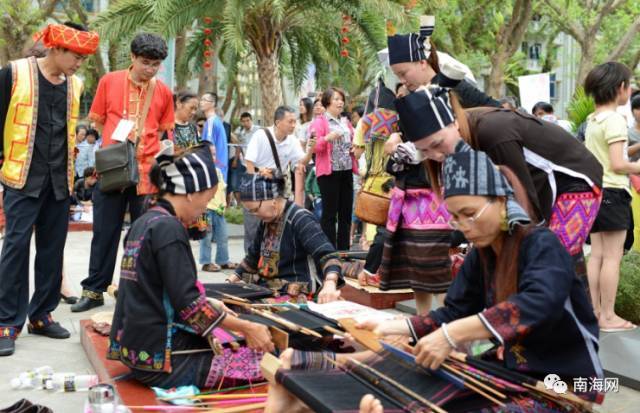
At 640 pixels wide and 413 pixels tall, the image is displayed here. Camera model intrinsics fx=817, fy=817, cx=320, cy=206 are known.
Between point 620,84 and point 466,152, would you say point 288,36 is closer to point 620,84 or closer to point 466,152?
point 620,84

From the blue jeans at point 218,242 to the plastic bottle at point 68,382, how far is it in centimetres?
416

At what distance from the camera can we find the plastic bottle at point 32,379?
418 cm

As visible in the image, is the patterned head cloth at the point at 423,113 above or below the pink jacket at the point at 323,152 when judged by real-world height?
above

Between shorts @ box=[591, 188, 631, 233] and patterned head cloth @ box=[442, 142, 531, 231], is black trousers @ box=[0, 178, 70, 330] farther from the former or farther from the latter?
shorts @ box=[591, 188, 631, 233]

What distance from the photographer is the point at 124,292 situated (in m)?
3.72

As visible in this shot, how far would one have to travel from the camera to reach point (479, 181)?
8.84ft

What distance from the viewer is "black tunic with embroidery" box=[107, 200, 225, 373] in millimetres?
3557

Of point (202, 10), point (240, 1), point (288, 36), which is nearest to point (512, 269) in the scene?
point (240, 1)

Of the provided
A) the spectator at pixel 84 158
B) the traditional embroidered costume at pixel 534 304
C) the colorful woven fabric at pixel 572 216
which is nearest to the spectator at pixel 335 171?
the colorful woven fabric at pixel 572 216

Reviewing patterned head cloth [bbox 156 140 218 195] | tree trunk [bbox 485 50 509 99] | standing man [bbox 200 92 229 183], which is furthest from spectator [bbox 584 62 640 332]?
Answer: tree trunk [bbox 485 50 509 99]

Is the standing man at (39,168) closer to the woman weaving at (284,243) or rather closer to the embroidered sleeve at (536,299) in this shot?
the woman weaving at (284,243)

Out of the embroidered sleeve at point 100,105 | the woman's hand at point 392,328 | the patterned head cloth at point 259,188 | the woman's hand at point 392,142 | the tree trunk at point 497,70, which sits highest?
the tree trunk at point 497,70

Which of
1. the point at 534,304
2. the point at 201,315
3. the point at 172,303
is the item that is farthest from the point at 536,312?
the point at 172,303

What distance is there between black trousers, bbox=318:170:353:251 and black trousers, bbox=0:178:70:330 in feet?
11.3
